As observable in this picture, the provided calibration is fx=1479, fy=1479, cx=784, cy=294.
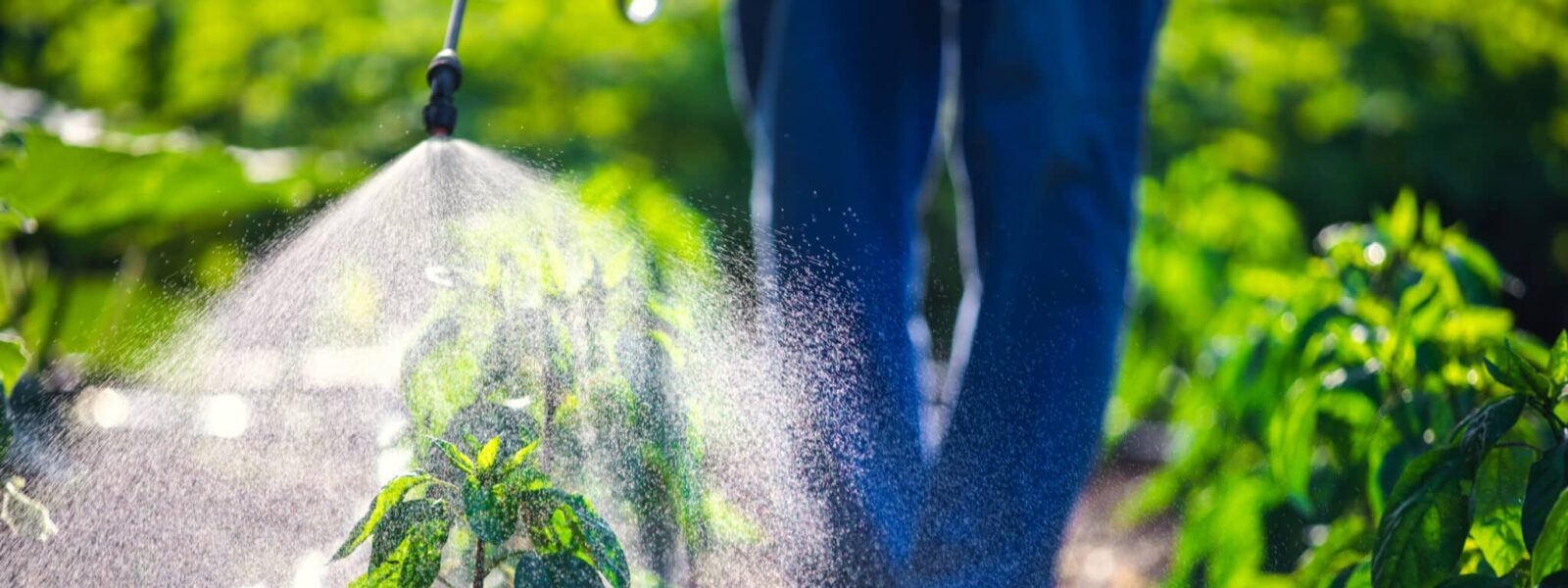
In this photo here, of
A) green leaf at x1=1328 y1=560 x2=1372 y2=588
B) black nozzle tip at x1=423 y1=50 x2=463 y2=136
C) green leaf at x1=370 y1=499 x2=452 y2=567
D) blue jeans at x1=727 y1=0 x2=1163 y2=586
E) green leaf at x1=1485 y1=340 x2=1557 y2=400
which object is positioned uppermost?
black nozzle tip at x1=423 y1=50 x2=463 y2=136

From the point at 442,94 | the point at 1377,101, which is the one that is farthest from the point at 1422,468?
the point at 1377,101

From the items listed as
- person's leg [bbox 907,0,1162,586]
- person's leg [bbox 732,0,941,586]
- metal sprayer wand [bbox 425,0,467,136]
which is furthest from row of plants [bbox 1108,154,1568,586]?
metal sprayer wand [bbox 425,0,467,136]

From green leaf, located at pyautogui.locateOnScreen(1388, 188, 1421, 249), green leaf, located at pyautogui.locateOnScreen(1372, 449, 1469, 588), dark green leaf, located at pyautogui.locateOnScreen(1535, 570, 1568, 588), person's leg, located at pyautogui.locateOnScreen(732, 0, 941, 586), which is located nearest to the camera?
dark green leaf, located at pyautogui.locateOnScreen(1535, 570, 1568, 588)

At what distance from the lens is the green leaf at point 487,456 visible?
113 cm

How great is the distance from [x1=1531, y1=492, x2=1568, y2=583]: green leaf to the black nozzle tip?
1075 millimetres

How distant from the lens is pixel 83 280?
2.82 metres

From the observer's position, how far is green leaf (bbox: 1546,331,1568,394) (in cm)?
119

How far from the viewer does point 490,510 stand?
3.62ft

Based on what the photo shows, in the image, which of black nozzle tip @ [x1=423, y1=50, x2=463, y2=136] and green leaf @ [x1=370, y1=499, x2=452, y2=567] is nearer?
green leaf @ [x1=370, y1=499, x2=452, y2=567]

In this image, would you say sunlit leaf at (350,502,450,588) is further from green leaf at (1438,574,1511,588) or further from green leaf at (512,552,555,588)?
green leaf at (1438,574,1511,588)

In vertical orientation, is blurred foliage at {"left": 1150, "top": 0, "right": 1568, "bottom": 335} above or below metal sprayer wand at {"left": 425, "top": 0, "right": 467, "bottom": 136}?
below

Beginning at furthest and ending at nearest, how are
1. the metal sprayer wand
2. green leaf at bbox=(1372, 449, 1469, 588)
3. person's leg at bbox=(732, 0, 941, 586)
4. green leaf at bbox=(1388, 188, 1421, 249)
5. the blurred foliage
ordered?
1. the blurred foliage
2. green leaf at bbox=(1388, 188, 1421, 249)
3. the metal sprayer wand
4. person's leg at bbox=(732, 0, 941, 586)
5. green leaf at bbox=(1372, 449, 1469, 588)

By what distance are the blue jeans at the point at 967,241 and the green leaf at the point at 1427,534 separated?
1.30 ft

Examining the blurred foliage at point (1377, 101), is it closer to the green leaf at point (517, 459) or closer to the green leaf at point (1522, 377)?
the green leaf at point (1522, 377)
